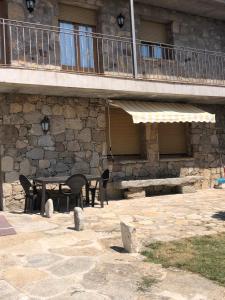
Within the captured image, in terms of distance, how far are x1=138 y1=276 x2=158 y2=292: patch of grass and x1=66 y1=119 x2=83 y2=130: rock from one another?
7.39 m

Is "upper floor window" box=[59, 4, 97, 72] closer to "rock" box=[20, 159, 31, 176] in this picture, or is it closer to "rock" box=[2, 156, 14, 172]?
"rock" box=[20, 159, 31, 176]

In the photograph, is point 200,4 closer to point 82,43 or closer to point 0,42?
point 82,43

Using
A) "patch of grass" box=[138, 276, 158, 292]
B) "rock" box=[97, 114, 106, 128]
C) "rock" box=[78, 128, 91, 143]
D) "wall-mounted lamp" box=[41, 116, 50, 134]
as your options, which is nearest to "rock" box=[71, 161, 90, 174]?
"rock" box=[78, 128, 91, 143]

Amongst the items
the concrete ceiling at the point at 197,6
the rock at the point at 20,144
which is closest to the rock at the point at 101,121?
the rock at the point at 20,144

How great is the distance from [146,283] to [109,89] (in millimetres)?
7170

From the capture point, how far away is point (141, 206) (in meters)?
10.4

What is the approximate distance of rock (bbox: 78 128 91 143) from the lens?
38.2ft

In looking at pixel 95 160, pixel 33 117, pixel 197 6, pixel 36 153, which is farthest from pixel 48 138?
pixel 197 6

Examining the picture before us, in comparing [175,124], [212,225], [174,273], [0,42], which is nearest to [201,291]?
[174,273]

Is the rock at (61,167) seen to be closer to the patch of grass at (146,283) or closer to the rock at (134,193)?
the rock at (134,193)

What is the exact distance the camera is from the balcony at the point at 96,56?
1062 centimetres

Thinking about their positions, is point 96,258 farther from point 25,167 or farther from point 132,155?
point 132,155

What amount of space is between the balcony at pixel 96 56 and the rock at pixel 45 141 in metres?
1.95

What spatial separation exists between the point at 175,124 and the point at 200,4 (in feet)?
14.3
